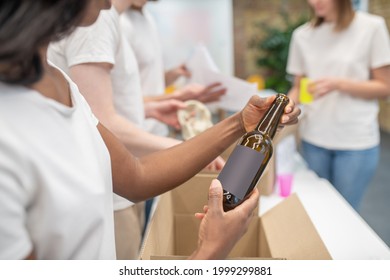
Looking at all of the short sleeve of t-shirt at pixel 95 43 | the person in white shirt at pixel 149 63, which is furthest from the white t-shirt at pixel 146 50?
the short sleeve of t-shirt at pixel 95 43

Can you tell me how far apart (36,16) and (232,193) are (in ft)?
1.24

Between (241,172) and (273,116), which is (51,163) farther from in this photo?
(273,116)

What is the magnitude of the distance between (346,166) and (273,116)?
110cm

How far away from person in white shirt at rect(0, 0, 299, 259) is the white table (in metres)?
0.48

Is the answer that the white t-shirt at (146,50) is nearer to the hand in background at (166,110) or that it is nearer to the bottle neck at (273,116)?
the hand in background at (166,110)

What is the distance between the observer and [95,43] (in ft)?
2.96

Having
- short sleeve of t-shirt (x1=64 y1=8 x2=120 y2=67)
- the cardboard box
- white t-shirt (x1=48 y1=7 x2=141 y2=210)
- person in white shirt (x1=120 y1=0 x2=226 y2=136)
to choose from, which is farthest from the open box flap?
short sleeve of t-shirt (x1=64 y1=8 x2=120 y2=67)

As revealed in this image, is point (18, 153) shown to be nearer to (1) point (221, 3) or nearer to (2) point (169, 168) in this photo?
(2) point (169, 168)

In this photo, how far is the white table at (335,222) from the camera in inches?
39.4

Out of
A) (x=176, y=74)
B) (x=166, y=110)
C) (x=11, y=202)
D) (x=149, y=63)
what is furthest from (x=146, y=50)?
(x=11, y=202)

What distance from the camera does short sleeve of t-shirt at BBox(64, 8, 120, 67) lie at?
0.87 meters

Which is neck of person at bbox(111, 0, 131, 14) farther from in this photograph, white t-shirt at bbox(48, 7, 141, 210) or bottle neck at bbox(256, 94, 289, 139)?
bottle neck at bbox(256, 94, 289, 139)

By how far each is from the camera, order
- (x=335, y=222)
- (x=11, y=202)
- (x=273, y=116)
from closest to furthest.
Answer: (x=11, y=202) < (x=273, y=116) < (x=335, y=222)

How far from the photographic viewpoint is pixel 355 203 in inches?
71.7
